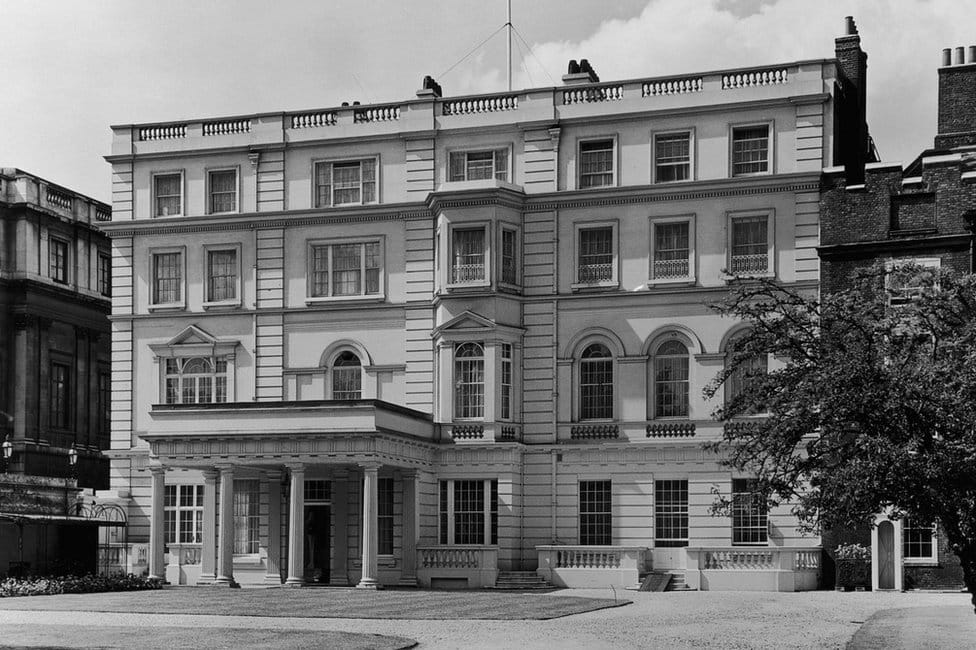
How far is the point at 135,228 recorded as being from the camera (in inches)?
2098

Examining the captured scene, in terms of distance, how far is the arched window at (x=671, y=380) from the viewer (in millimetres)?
48219

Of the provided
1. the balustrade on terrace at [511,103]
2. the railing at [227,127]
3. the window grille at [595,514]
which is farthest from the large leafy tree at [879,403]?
the railing at [227,127]

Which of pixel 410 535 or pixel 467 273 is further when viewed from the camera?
pixel 467 273

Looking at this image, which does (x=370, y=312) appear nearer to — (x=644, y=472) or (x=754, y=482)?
(x=644, y=472)

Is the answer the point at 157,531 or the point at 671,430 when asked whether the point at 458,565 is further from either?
the point at 157,531

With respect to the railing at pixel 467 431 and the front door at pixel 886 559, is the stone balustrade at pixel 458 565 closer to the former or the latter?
the railing at pixel 467 431

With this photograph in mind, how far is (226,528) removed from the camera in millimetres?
45969

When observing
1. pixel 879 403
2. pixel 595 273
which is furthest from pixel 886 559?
pixel 879 403

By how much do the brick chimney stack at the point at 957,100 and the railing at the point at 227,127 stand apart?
23.1 metres

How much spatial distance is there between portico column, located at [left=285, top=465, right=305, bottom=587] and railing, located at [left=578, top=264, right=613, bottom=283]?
1107 cm

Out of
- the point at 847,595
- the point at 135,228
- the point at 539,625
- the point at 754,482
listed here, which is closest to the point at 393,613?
the point at 539,625

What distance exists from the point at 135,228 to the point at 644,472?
19.5 metres

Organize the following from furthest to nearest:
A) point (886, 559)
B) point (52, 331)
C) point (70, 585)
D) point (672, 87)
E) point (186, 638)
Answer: point (52, 331) < point (672, 87) < point (886, 559) < point (70, 585) < point (186, 638)

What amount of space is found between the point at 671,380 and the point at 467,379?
6.43 metres
